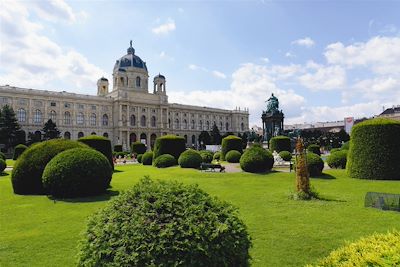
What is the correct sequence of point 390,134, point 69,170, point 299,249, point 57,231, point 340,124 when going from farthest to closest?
1. point 340,124
2. point 390,134
3. point 69,170
4. point 57,231
5. point 299,249

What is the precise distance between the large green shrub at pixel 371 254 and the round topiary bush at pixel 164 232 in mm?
1031

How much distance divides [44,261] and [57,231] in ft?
6.47

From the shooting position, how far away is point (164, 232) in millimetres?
3383

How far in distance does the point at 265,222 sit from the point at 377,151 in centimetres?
944

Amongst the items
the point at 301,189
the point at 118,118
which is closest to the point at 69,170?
the point at 301,189

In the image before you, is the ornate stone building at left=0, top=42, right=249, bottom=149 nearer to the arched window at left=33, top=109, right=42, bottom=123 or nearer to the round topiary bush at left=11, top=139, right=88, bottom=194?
the arched window at left=33, top=109, right=42, bottom=123

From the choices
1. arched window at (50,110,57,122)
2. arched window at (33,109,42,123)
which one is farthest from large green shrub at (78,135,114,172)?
arched window at (50,110,57,122)

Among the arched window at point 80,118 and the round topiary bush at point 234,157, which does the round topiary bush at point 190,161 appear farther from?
the arched window at point 80,118

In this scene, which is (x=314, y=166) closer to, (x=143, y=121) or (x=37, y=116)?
(x=37, y=116)

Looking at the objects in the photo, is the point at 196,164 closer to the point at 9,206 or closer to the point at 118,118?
the point at 9,206

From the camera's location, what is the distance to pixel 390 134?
1483 cm

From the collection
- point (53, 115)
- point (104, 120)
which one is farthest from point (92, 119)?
point (53, 115)

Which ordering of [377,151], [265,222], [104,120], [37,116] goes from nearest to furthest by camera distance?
[265,222] < [377,151] < [37,116] < [104,120]

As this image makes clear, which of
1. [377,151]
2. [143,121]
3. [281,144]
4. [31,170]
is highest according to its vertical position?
[143,121]
